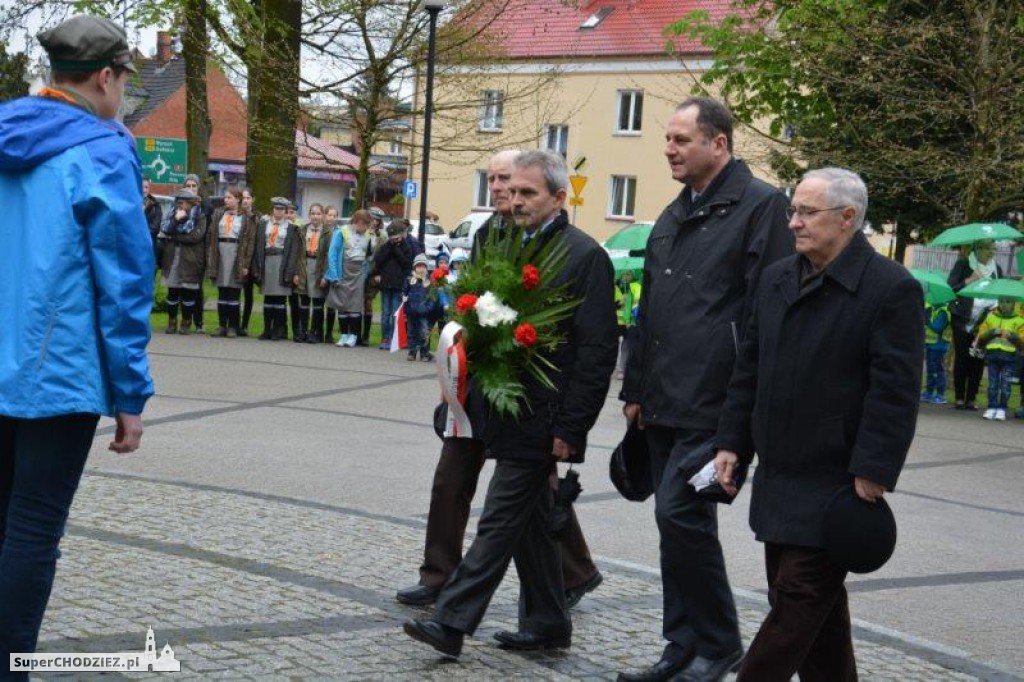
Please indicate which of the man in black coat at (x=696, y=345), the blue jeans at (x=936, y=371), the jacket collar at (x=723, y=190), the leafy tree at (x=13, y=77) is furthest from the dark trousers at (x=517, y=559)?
the leafy tree at (x=13, y=77)

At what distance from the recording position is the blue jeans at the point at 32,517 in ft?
14.1

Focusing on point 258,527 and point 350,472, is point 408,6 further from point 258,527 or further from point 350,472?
point 258,527

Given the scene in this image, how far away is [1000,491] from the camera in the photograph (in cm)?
1199

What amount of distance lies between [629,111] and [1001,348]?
135 feet

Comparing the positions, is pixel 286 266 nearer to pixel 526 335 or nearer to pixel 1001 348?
pixel 1001 348

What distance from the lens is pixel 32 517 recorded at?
169 inches

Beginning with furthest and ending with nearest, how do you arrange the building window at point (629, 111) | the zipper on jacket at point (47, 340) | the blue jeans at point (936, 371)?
the building window at point (629, 111)
the blue jeans at point (936, 371)
the zipper on jacket at point (47, 340)

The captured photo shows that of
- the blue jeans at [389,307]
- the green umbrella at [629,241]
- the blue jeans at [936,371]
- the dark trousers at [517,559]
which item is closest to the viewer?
the dark trousers at [517,559]

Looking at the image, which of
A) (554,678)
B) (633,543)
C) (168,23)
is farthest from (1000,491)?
(168,23)

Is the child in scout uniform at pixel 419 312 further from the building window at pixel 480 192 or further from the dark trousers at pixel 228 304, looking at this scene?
Answer: the building window at pixel 480 192

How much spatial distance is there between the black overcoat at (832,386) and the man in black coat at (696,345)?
1.80ft

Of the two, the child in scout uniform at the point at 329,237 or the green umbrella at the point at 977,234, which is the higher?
the green umbrella at the point at 977,234

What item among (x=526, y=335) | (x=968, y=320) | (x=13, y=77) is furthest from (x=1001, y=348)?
(x=13, y=77)

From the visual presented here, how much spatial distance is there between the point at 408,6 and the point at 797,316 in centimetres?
2168
